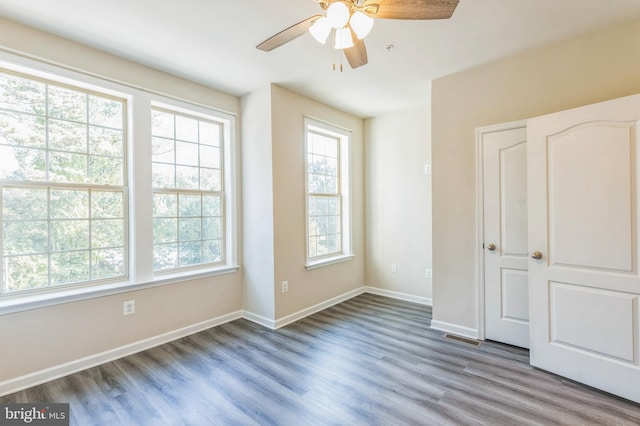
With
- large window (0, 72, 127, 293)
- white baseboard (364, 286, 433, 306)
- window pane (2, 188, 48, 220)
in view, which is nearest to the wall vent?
white baseboard (364, 286, 433, 306)

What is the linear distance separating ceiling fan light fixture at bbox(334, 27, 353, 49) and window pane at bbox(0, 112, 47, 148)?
2.44 m

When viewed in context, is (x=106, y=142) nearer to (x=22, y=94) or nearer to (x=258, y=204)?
(x=22, y=94)

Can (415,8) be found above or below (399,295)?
above

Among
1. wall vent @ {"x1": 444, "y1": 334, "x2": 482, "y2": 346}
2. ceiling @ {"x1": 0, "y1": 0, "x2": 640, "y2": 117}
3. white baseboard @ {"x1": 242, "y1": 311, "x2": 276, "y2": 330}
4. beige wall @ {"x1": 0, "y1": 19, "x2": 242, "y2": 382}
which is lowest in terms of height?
wall vent @ {"x1": 444, "y1": 334, "x2": 482, "y2": 346}

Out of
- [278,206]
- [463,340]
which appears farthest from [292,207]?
[463,340]

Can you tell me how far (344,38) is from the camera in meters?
1.72

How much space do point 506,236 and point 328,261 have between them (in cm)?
209

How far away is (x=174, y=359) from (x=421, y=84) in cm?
373

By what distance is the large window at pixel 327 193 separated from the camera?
3.97 meters

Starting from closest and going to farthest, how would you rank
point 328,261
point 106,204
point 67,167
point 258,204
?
point 67,167
point 106,204
point 258,204
point 328,261

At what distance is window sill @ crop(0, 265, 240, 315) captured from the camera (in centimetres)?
221

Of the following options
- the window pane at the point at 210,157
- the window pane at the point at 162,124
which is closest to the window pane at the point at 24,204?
the window pane at the point at 162,124

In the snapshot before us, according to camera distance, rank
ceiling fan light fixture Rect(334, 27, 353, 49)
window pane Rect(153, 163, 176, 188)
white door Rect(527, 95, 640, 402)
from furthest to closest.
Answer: window pane Rect(153, 163, 176, 188) < white door Rect(527, 95, 640, 402) < ceiling fan light fixture Rect(334, 27, 353, 49)

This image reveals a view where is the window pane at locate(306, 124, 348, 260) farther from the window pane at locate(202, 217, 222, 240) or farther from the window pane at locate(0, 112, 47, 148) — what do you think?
the window pane at locate(0, 112, 47, 148)
